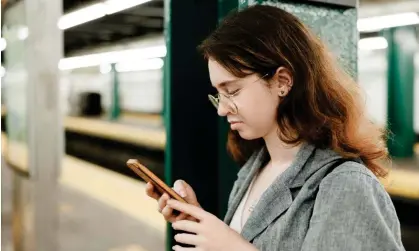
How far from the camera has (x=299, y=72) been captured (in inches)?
39.2

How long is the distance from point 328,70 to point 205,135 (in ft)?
2.12

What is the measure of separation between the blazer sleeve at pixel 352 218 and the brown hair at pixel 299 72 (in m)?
0.10

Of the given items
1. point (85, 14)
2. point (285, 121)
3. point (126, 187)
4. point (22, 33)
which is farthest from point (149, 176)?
point (85, 14)

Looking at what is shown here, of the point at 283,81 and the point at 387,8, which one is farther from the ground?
the point at 387,8

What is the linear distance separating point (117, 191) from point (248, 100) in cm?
598

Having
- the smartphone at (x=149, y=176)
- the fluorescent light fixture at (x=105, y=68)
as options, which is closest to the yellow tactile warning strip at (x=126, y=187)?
the smartphone at (x=149, y=176)

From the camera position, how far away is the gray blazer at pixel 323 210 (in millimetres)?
841

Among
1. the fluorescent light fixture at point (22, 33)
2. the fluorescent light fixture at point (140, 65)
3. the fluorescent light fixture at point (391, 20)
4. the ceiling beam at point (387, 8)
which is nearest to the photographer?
the fluorescent light fixture at point (22, 33)

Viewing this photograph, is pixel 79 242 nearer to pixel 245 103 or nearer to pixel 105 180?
pixel 105 180

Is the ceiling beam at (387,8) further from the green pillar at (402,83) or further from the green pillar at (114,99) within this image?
the green pillar at (114,99)

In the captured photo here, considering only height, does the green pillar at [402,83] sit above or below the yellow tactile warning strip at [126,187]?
above

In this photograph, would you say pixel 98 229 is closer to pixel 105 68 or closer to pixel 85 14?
pixel 85 14

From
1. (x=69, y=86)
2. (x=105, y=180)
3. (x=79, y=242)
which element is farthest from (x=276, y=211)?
(x=69, y=86)

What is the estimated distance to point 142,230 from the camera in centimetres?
488
